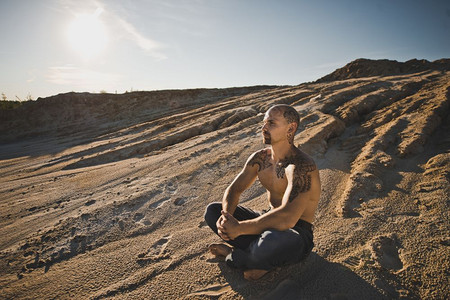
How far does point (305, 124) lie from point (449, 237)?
3288mm

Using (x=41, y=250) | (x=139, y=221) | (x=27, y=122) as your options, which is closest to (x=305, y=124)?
(x=139, y=221)

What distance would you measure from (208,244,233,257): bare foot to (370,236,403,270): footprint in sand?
103cm

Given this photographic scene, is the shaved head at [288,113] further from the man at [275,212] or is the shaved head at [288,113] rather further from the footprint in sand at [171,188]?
the footprint in sand at [171,188]

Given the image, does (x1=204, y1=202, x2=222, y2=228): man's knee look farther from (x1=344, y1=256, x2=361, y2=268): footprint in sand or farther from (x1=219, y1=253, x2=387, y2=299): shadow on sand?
(x1=344, y1=256, x2=361, y2=268): footprint in sand

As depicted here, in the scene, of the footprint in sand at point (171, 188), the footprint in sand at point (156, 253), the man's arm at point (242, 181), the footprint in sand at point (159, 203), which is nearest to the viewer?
the man's arm at point (242, 181)

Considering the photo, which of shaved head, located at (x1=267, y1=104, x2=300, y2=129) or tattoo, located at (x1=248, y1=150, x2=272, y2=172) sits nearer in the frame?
shaved head, located at (x1=267, y1=104, x2=300, y2=129)

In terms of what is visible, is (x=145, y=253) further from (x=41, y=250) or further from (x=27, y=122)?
(x=27, y=122)

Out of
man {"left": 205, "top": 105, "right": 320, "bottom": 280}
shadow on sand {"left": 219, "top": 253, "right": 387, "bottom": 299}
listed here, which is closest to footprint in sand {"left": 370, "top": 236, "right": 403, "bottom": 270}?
shadow on sand {"left": 219, "top": 253, "right": 387, "bottom": 299}

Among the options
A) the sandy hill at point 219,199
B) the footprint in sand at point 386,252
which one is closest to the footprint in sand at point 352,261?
the sandy hill at point 219,199

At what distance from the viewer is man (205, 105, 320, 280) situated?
49.9 inches

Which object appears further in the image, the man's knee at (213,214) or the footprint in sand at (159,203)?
the footprint in sand at (159,203)

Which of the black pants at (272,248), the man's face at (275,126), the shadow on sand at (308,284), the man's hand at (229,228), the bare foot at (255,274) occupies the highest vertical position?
the man's face at (275,126)

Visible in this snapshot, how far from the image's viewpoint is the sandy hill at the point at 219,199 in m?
1.47

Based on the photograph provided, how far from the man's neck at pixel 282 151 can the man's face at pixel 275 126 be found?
0.05 m
